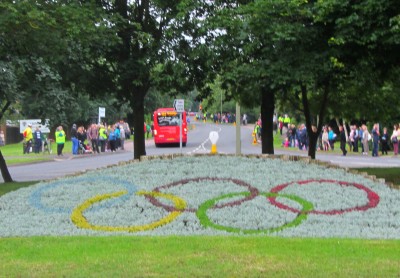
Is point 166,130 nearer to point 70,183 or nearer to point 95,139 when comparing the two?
point 95,139

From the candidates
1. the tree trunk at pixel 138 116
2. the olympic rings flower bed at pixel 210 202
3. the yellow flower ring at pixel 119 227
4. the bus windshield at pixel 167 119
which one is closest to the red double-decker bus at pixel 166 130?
the bus windshield at pixel 167 119

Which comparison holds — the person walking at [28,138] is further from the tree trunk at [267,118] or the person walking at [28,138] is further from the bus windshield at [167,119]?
the tree trunk at [267,118]

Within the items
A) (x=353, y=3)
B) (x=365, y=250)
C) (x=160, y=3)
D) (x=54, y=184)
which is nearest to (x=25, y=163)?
(x=160, y=3)

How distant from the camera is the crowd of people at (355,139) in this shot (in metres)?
33.3

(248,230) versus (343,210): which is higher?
(343,210)

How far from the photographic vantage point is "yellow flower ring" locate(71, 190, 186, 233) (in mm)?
9644

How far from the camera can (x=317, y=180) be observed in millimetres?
12016

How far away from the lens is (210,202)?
1075 cm

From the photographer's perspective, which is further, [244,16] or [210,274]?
[244,16]

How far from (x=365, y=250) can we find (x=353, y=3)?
7.29 m

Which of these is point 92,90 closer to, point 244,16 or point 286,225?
point 244,16

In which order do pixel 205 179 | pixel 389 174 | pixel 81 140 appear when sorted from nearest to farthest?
pixel 205 179 < pixel 389 174 < pixel 81 140

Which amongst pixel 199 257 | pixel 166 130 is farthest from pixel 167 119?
pixel 199 257

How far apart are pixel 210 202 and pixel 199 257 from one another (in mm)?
3785
